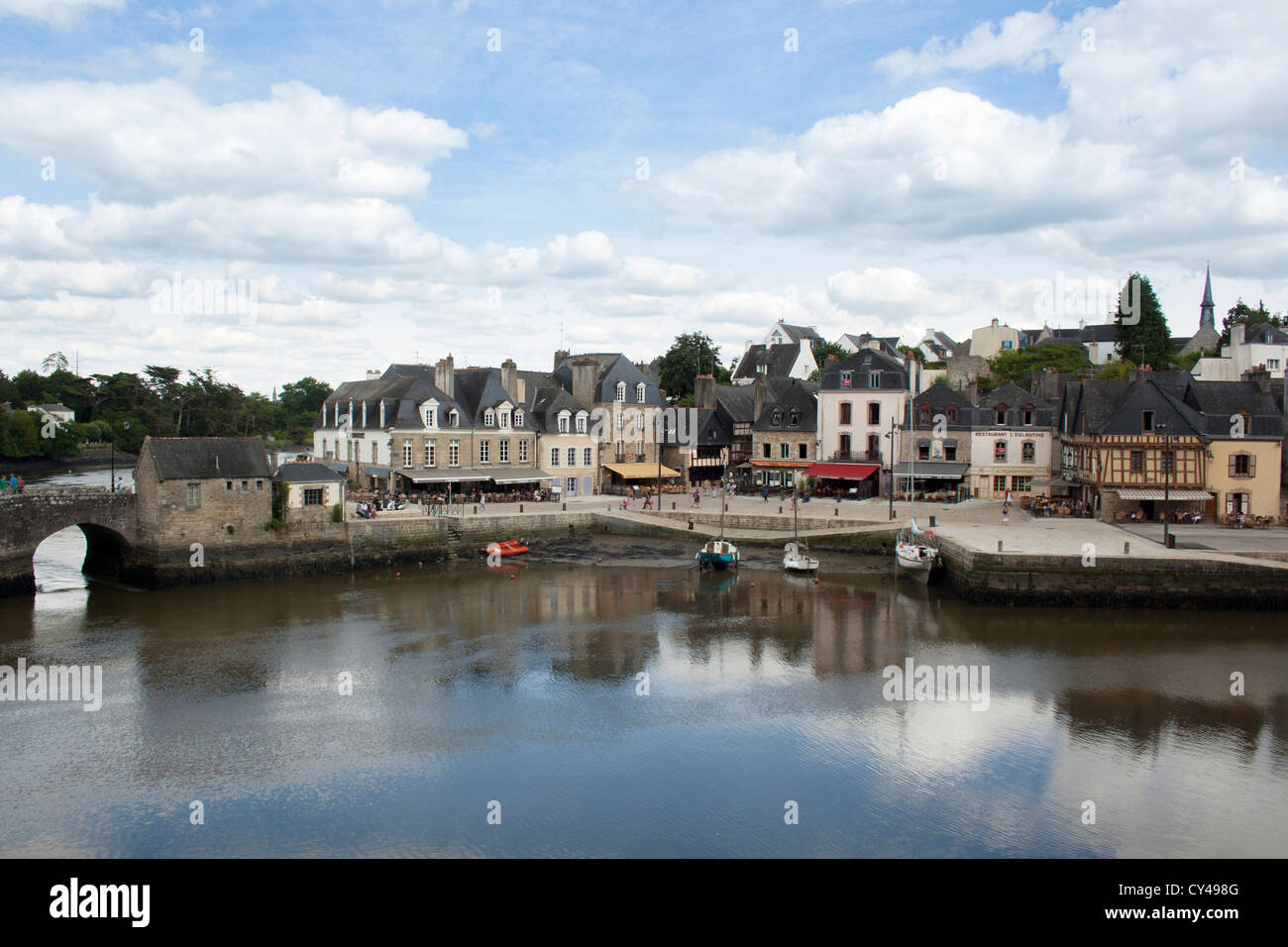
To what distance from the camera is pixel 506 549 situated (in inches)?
1416

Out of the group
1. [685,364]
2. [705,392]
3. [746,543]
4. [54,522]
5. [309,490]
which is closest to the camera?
[54,522]

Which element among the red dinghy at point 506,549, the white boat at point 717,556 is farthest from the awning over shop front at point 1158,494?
the red dinghy at point 506,549

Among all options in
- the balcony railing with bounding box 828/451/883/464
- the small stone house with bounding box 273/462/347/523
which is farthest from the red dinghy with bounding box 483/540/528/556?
the balcony railing with bounding box 828/451/883/464

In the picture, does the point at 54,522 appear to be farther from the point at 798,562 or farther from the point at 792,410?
the point at 792,410

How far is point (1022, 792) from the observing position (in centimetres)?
1460

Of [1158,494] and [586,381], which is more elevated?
[586,381]

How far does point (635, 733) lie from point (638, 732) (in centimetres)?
7

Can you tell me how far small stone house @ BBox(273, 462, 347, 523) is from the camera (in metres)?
32.6

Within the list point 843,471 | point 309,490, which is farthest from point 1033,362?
point 309,490

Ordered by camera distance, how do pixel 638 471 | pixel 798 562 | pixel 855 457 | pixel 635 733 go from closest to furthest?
1. pixel 635 733
2. pixel 798 562
3. pixel 855 457
4. pixel 638 471

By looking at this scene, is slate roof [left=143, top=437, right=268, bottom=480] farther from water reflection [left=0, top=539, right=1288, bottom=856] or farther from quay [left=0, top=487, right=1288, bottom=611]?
water reflection [left=0, top=539, right=1288, bottom=856]

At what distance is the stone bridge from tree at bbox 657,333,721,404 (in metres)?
38.8
